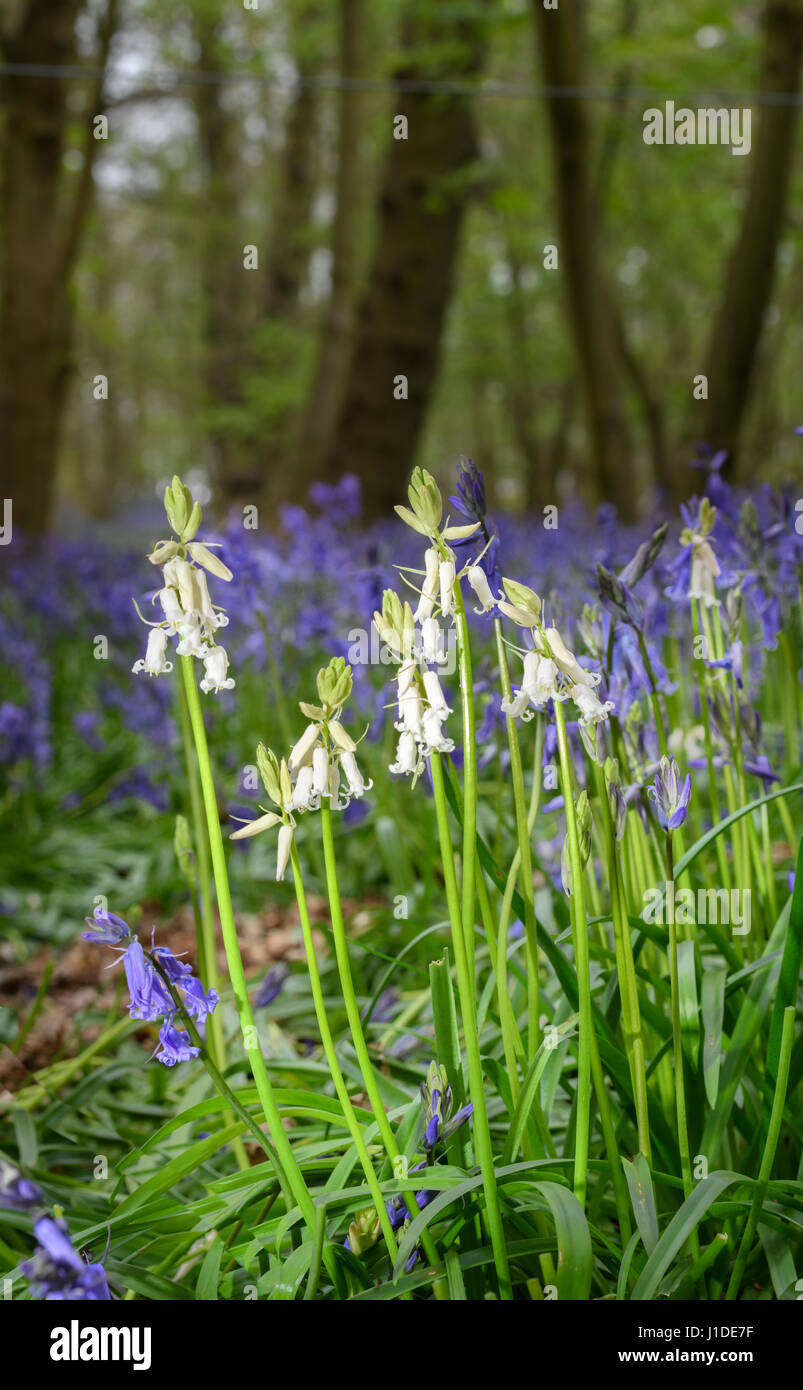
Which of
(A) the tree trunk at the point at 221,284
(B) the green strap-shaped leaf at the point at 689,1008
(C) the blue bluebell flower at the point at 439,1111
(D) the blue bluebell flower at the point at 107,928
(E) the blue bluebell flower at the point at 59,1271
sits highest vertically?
(A) the tree trunk at the point at 221,284

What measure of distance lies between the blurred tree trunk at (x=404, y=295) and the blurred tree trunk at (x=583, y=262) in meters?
1.60

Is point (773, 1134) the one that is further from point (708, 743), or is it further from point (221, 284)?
point (221, 284)

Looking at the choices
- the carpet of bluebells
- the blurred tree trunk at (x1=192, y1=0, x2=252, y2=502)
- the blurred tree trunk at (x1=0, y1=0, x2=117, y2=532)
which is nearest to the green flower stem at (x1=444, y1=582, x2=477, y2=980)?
the carpet of bluebells

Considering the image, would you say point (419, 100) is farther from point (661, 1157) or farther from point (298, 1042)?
point (661, 1157)

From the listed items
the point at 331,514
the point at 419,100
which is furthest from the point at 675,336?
the point at 331,514

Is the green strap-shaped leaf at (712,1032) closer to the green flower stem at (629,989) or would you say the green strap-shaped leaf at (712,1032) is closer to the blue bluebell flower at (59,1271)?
the green flower stem at (629,989)

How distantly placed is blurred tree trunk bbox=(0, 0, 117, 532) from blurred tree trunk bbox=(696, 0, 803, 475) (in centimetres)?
415

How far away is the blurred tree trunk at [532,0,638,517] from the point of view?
20.2ft

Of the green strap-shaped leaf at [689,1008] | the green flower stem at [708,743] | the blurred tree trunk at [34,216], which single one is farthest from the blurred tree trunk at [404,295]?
the green strap-shaped leaf at [689,1008]

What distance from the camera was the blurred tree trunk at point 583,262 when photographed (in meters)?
6.15

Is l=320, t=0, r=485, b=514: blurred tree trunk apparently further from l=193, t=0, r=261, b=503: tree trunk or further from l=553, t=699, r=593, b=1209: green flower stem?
l=553, t=699, r=593, b=1209: green flower stem

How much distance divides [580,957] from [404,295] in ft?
26.5

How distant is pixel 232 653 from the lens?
4203 mm
